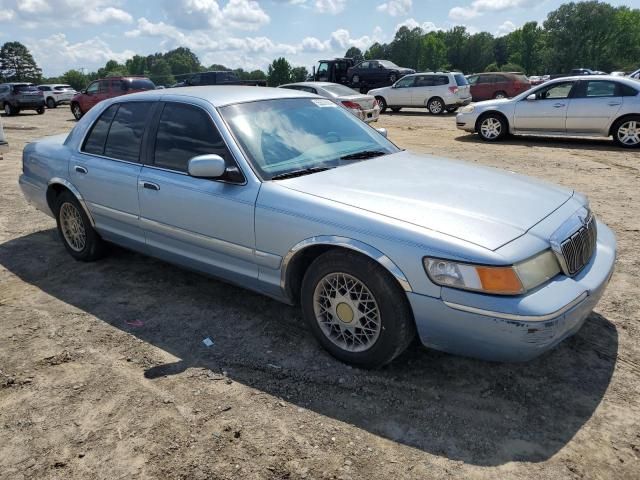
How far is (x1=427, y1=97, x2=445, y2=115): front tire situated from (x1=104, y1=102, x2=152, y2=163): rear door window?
17.2 meters

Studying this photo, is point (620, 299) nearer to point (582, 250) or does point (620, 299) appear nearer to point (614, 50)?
point (582, 250)

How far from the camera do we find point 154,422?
2.78 metres

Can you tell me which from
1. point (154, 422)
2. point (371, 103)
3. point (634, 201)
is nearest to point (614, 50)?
point (371, 103)

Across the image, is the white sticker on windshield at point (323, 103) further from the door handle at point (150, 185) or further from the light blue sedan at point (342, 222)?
the door handle at point (150, 185)

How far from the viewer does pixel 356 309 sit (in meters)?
3.05

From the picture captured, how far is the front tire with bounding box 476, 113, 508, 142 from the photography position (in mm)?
12562

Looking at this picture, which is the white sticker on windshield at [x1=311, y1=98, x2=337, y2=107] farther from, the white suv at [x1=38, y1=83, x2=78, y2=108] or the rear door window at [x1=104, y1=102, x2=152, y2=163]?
the white suv at [x1=38, y1=83, x2=78, y2=108]

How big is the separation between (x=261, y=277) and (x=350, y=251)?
76 cm

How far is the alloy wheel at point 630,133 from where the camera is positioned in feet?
35.7

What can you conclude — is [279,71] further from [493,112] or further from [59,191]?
[59,191]

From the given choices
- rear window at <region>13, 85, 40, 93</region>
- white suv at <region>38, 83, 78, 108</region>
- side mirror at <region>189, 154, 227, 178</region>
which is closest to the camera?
side mirror at <region>189, 154, 227, 178</region>

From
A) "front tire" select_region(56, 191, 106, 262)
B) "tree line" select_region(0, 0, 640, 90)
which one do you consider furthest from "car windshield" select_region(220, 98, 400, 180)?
"tree line" select_region(0, 0, 640, 90)

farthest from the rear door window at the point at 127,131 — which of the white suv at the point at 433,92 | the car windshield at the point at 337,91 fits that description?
the white suv at the point at 433,92

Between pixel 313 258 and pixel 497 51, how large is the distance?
136 metres
